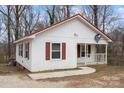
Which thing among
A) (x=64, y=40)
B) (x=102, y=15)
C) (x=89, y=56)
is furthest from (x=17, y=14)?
(x=64, y=40)

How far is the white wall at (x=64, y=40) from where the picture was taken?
18703 millimetres

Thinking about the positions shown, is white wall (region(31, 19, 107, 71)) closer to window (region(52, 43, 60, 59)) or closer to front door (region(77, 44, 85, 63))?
window (region(52, 43, 60, 59))

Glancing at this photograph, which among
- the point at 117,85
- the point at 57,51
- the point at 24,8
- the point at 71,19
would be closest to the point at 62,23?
the point at 71,19

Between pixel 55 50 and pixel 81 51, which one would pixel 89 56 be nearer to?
pixel 81 51

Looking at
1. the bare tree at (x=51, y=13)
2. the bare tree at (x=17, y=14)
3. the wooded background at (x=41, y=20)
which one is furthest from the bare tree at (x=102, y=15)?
the bare tree at (x=17, y=14)

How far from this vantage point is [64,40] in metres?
19.7

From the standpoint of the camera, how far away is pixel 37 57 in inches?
736

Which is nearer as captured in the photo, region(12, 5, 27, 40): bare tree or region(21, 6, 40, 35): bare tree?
region(12, 5, 27, 40): bare tree

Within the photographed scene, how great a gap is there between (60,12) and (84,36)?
18532mm

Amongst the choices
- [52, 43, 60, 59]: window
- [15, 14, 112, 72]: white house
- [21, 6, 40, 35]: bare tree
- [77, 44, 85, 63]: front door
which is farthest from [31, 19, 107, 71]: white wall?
[21, 6, 40, 35]: bare tree

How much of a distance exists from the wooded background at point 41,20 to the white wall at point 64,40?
14.0 meters

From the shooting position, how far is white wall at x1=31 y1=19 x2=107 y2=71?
18.7 metres

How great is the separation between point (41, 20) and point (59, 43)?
21.4 meters

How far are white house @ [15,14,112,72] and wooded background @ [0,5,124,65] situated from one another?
44.8 ft
